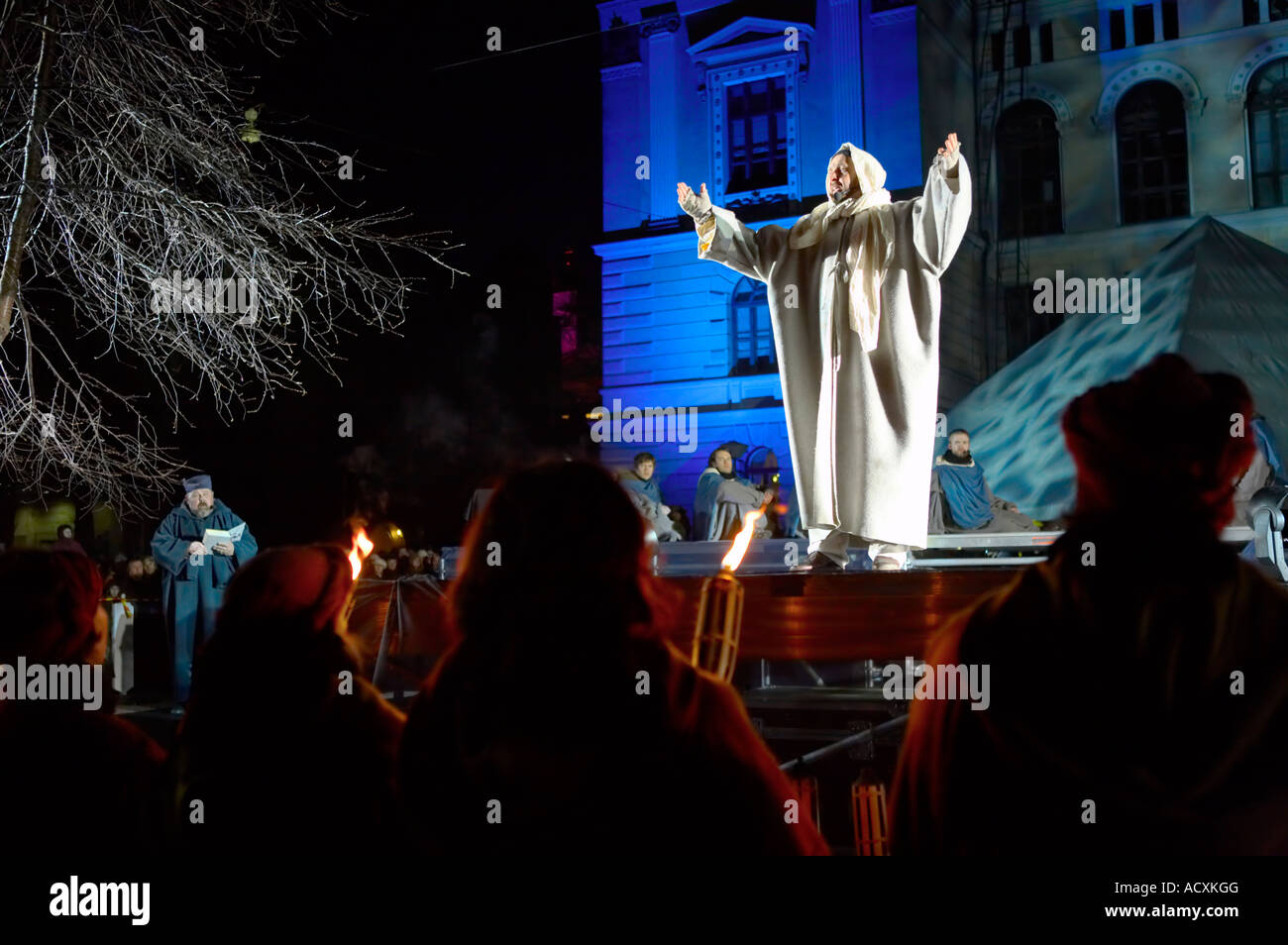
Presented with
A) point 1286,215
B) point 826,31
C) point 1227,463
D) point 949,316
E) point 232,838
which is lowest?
point 232,838

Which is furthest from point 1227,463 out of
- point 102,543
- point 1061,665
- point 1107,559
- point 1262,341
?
point 102,543

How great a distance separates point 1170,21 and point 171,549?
2348 centimetres

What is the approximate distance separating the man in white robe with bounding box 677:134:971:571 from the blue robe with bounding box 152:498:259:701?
5499 millimetres

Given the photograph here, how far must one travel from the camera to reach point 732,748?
192 centimetres

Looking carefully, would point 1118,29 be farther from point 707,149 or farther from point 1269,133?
point 707,149

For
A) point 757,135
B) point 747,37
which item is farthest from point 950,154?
point 747,37

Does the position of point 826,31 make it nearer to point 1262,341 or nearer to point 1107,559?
point 1262,341

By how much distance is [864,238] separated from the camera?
16.8ft

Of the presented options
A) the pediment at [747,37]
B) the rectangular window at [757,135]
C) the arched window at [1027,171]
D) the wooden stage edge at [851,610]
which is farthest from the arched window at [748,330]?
the wooden stage edge at [851,610]

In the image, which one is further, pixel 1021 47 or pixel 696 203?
pixel 1021 47

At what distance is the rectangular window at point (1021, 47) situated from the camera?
2503 centimetres

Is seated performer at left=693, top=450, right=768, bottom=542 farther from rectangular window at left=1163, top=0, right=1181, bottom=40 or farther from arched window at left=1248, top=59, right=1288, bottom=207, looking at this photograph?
rectangular window at left=1163, top=0, right=1181, bottom=40

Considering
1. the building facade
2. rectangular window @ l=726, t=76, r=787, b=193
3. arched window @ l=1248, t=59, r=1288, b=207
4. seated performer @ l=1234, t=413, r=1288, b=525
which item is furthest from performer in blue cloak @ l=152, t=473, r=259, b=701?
arched window @ l=1248, t=59, r=1288, b=207
